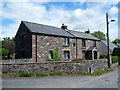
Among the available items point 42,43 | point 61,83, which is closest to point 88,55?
point 42,43

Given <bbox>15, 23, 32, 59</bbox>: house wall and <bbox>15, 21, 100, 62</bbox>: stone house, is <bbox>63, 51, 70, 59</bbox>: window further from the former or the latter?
<bbox>15, 23, 32, 59</bbox>: house wall

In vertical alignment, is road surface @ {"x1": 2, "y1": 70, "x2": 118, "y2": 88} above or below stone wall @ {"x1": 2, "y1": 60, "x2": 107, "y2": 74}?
below

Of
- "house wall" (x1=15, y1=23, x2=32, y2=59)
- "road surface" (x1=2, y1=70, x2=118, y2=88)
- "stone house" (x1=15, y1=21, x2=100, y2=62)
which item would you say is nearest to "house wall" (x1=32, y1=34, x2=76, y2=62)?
"stone house" (x1=15, y1=21, x2=100, y2=62)

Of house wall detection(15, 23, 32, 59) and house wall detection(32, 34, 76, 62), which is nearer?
house wall detection(32, 34, 76, 62)

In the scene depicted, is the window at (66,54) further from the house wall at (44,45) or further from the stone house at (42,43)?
Answer: the house wall at (44,45)

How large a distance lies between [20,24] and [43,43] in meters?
6.10

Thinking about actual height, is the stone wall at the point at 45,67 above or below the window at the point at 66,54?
below

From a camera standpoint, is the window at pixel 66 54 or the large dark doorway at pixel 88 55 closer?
the window at pixel 66 54

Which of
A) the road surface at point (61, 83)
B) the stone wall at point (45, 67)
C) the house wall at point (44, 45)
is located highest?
the house wall at point (44, 45)

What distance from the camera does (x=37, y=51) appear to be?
2312 centimetres

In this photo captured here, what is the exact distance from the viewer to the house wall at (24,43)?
2333cm

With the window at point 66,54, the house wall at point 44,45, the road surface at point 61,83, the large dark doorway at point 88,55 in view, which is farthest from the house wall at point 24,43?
the large dark doorway at point 88,55

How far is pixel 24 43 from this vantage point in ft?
81.0

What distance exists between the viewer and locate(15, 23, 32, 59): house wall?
23328 millimetres
